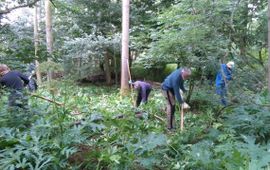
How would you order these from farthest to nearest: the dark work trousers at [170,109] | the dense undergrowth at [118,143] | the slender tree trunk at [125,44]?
the slender tree trunk at [125,44], the dark work trousers at [170,109], the dense undergrowth at [118,143]

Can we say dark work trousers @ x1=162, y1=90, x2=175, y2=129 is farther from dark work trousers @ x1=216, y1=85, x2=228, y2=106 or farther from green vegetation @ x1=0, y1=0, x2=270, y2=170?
dark work trousers @ x1=216, y1=85, x2=228, y2=106

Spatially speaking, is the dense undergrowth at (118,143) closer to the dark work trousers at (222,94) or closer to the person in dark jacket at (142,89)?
the dark work trousers at (222,94)

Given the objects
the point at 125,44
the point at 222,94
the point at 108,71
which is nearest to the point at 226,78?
the point at 222,94

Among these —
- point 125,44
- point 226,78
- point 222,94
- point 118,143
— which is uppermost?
point 125,44

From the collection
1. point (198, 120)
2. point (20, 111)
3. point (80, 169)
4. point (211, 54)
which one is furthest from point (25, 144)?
point (211, 54)

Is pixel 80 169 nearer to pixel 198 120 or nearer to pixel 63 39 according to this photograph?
pixel 198 120

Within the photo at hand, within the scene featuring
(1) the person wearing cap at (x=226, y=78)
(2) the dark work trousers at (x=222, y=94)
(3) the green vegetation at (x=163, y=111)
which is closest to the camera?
(3) the green vegetation at (x=163, y=111)

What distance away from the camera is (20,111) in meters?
5.35

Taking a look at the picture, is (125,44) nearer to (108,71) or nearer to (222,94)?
(108,71)

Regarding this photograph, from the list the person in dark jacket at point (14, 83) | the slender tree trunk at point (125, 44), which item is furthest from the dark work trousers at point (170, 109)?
the slender tree trunk at point (125, 44)

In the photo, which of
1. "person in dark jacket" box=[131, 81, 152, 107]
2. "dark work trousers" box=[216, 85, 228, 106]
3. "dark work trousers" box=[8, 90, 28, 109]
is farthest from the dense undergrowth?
"person in dark jacket" box=[131, 81, 152, 107]

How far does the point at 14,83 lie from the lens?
20.4ft

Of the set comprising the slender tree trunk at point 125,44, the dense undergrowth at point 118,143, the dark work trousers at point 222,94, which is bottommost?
the dense undergrowth at point 118,143

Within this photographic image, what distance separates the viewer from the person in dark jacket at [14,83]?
17.8 feet
